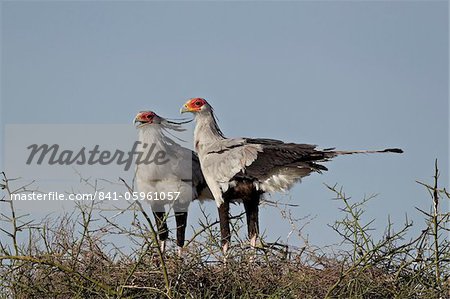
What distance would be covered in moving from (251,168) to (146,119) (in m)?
1.58

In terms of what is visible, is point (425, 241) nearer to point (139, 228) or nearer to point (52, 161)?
point (139, 228)

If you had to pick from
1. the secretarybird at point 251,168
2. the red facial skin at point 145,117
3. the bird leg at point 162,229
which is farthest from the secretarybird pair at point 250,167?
the bird leg at point 162,229

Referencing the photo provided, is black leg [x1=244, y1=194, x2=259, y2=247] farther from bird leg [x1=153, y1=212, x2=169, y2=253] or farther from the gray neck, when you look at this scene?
bird leg [x1=153, y1=212, x2=169, y2=253]

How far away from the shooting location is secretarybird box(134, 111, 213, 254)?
8.24m

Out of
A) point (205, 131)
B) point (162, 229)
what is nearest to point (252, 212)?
point (205, 131)

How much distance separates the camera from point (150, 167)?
8.25 metres

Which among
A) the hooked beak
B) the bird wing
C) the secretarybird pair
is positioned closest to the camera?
the secretarybird pair

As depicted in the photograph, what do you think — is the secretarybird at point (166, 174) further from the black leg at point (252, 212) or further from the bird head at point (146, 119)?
the black leg at point (252, 212)

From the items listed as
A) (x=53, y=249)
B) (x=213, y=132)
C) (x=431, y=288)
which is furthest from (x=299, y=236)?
(x=213, y=132)

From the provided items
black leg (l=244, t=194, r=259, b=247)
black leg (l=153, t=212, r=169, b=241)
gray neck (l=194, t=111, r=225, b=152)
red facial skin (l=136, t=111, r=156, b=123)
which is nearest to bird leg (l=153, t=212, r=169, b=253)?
black leg (l=153, t=212, r=169, b=241)

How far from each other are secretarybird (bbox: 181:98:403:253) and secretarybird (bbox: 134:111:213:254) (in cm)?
46

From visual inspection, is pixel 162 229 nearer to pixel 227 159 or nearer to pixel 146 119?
pixel 227 159

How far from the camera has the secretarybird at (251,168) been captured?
286 inches

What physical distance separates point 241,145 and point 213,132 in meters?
0.55
